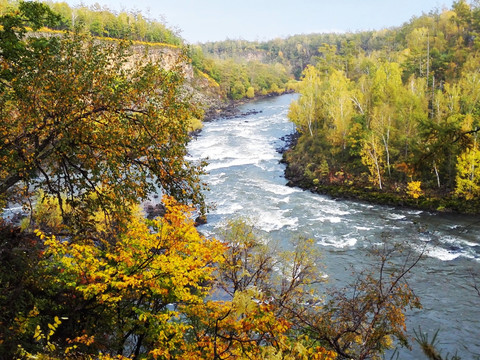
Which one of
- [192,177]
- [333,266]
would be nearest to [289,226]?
[333,266]

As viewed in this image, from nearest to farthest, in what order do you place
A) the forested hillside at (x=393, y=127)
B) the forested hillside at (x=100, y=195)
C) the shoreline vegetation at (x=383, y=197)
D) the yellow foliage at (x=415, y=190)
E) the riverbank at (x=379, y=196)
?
the forested hillside at (x=100, y=195) < the shoreline vegetation at (x=383, y=197) < the riverbank at (x=379, y=196) < the forested hillside at (x=393, y=127) < the yellow foliage at (x=415, y=190)

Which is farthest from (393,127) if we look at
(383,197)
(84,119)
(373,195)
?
(84,119)

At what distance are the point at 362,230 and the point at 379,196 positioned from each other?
7.26m

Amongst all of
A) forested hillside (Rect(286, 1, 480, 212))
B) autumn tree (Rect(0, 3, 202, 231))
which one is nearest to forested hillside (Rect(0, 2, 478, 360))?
autumn tree (Rect(0, 3, 202, 231))

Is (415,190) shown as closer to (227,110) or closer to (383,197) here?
(383,197)

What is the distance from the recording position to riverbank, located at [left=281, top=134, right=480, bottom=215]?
99.8ft

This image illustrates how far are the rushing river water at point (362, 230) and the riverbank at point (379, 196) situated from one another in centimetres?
94

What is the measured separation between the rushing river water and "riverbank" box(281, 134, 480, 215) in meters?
0.94

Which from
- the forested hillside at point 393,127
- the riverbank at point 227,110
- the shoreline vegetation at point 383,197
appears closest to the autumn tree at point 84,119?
the forested hillside at point 393,127

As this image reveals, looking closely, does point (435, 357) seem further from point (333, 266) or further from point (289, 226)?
point (289, 226)

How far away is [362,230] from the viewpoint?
2822 cm

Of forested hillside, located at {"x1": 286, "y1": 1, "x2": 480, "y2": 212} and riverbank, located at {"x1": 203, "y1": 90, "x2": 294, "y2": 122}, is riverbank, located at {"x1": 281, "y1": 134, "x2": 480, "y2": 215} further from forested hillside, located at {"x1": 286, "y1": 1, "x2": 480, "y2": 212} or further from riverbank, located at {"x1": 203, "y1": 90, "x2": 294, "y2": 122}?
riverbank, located at {"x1": 203, "y1": 90, "x2": 294, "y2": 122}

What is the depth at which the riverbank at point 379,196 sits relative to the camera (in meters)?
A: 30.4

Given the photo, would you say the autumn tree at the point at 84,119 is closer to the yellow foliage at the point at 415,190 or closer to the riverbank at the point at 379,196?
the riverbank at the point at 379,196
